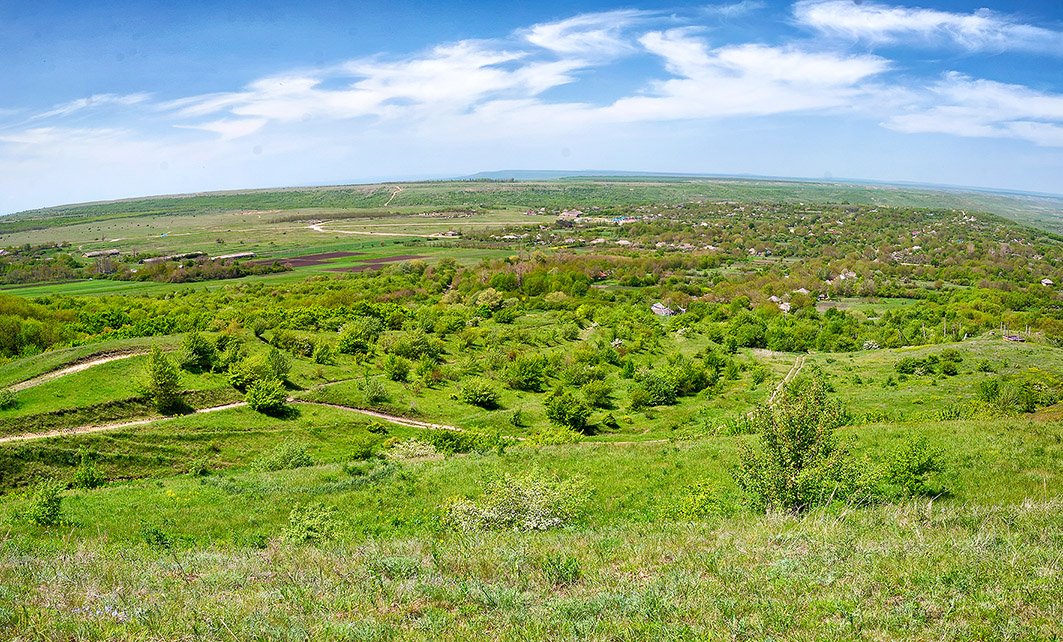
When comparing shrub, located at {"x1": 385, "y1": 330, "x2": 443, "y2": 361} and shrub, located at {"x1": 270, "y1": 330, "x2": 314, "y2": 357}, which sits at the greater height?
shrub, located at {"x1": 270, "y1": 330, "x2": 314, "y2": 357}

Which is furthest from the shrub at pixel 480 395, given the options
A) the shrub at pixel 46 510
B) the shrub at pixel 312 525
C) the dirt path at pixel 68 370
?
the shrub at pixel 46 510

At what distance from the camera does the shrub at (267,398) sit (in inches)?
1382

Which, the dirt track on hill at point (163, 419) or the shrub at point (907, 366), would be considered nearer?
the dirt track on hill at point (163, 419)

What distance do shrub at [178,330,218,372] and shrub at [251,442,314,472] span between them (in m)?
11.7

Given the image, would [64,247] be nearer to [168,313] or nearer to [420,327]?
[168,313]

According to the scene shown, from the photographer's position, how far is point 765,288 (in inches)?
3676

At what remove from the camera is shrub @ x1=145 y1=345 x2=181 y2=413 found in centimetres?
3244

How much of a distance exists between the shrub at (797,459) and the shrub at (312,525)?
13171 mm

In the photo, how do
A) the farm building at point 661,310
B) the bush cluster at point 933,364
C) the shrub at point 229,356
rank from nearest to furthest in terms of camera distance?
the shrub at point 229,356, the bush cluster at point 933,364, the farm building at point 661,310

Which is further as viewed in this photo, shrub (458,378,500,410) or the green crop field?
shrub (458,378,500,410)

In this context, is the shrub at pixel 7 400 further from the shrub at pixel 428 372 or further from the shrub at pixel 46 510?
the shrub at pixel 428 372

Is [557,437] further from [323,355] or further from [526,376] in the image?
[323,355]

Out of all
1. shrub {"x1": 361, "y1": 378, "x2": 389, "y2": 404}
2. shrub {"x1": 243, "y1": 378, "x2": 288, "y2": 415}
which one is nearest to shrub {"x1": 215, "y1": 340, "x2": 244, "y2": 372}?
shrub {"x1": 243, "y1": 378, "x2": 288, "y2": 415}

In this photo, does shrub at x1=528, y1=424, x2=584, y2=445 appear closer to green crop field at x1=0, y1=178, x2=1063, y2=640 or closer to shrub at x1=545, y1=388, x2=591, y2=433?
green crop field at x1=0, y1=178, x2=1063, y2=640
